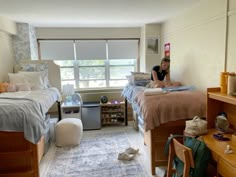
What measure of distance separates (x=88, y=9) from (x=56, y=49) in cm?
188

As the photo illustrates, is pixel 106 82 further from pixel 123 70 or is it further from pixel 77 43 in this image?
pixel 77 43

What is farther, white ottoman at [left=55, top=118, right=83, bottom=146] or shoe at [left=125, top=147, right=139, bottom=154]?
white ottoman at [left=55, top=118, right=83, bottom=146]

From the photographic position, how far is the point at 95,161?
286 cm

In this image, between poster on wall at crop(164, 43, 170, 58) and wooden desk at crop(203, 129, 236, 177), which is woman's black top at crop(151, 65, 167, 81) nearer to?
poster on wall at crop(164, 43, 170, 58)

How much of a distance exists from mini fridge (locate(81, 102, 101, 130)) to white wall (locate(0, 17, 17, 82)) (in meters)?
1.66

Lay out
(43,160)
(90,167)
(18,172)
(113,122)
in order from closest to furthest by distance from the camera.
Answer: (18,172)
(90,167)
(43,160)
(113,122)

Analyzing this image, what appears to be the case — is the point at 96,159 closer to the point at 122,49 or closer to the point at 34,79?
the point at 34,79

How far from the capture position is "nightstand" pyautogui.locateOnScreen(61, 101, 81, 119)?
4.18 m

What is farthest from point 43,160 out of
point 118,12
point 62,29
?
point 62,29

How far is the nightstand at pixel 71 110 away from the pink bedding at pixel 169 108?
2.06 metres

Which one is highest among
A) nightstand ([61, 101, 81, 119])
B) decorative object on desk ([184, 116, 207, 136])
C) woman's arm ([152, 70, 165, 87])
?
woman's arm ([152, 70, 165, 87])

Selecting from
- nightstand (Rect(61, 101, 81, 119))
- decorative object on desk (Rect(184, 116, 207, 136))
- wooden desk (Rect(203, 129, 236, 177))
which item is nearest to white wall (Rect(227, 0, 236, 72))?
decorative object on desk (Rect(184, 116, 207, 136))

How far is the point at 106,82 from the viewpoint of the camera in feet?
16.2

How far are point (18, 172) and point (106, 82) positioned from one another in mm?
2999
